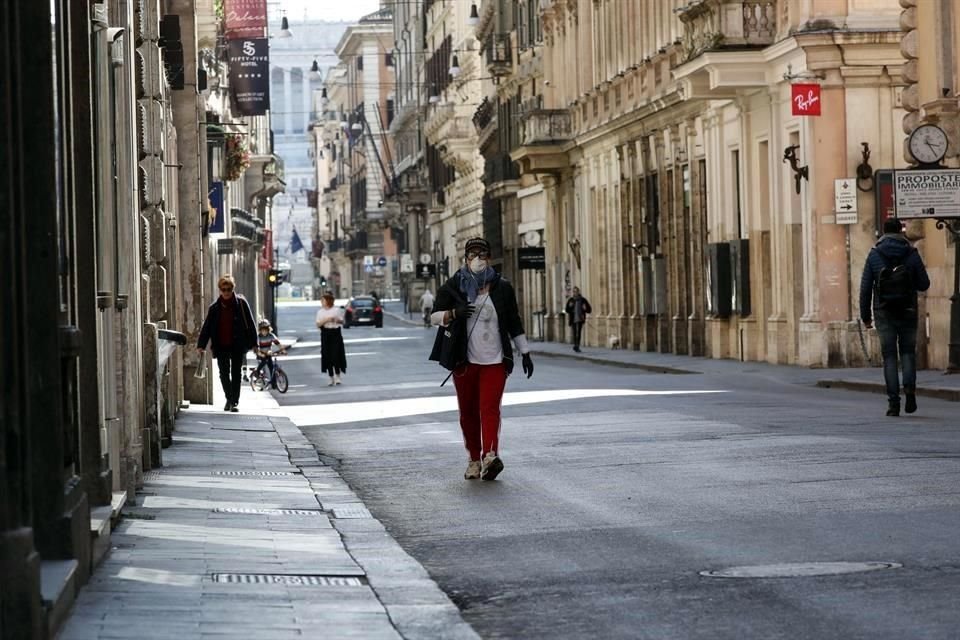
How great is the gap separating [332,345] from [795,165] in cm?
859

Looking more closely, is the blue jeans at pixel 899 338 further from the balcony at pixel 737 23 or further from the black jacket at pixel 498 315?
the balcony at pixel 737 23

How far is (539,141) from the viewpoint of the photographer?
212ft

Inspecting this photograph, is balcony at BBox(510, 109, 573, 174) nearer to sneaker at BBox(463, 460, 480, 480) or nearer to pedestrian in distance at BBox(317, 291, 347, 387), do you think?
pedestrian in distance at BBox(317, 291, 347, 387)

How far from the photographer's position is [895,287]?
910 inches

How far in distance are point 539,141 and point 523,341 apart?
48.3 meters

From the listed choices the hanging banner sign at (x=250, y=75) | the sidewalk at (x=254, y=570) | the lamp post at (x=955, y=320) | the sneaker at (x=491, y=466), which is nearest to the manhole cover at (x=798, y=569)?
the sidewalk at (x=254, y=570)

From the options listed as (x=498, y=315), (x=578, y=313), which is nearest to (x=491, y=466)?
(x=498, y=315)

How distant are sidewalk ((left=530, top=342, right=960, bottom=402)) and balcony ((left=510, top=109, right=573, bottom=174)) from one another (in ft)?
25.7

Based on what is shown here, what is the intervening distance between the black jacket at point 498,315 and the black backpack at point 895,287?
7128 millimetres

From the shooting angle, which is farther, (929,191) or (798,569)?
(929,191)

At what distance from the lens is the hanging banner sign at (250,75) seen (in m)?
56.4

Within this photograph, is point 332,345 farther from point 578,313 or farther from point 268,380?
point 578,313

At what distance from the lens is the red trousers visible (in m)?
16.7

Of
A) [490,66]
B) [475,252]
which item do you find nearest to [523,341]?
[475,252]
